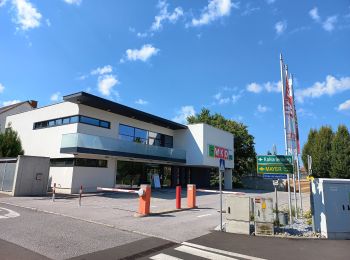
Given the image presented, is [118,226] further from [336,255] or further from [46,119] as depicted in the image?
[46,119]

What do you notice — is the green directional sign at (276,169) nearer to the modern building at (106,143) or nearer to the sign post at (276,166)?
the sign post at (276,166)

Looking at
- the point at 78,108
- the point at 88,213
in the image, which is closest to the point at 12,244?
the point at 88,213

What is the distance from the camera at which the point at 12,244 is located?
736 cm

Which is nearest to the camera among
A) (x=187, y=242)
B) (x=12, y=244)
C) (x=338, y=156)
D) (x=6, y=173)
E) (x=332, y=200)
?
(x=12, y=244)

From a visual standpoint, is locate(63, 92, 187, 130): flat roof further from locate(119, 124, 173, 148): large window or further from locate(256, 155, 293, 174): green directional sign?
locate(256, 155, 293, 174): green directional sign

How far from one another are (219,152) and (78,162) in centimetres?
1776

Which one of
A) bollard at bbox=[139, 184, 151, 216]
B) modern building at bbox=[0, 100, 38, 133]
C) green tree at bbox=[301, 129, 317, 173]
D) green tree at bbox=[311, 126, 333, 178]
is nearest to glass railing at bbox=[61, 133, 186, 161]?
bollard at bbox=[139, 184, 151, 216]

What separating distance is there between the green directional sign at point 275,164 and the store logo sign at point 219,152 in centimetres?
2102

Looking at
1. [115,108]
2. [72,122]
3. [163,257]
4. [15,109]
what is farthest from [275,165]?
[15,109]

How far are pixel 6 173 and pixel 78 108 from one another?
6480mm

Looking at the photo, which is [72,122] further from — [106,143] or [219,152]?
[219,152]

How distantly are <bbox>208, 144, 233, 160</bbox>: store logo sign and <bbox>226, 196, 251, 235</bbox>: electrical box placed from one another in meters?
23.5

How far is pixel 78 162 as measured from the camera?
23000 millimetres

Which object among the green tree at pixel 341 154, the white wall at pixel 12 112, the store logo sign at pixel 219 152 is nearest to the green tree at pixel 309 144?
the green tree at pixel 341 154
